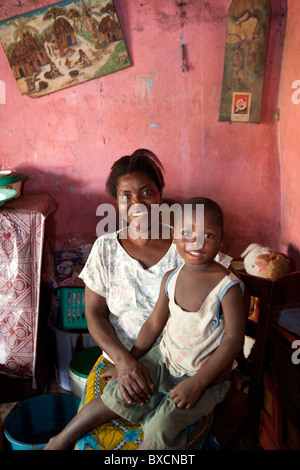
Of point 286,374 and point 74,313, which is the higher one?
point 286,374

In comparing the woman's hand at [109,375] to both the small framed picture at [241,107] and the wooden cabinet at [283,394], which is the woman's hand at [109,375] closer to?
the wooden cabinet at [283,394]

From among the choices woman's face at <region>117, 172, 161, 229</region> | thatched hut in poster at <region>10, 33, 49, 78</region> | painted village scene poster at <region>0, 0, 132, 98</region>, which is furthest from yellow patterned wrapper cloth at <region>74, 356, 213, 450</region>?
thatched hut in poster at <region>10, 33, 49, 78</region>

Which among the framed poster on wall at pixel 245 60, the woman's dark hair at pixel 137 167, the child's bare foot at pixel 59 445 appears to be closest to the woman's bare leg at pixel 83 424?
the child's bare foot at pixel 59 445

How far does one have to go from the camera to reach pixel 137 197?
157cm

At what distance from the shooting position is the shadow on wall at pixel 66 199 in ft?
9.01

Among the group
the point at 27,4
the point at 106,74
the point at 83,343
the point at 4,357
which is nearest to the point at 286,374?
the point at 83,343

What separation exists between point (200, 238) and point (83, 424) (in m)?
0.76

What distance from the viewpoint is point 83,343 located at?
99.4 inches

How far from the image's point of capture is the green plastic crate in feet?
8.34

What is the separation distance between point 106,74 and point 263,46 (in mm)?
1053

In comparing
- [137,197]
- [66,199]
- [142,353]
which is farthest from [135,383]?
[66,199]

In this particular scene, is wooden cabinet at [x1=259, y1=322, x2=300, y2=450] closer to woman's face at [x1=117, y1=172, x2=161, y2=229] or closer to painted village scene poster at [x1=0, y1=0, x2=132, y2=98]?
woman's face at [x1=117, y1=172, x2=161, y2=229]

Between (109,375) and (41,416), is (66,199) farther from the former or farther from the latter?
(109,375)

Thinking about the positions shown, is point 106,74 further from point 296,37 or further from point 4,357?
point 4,357
